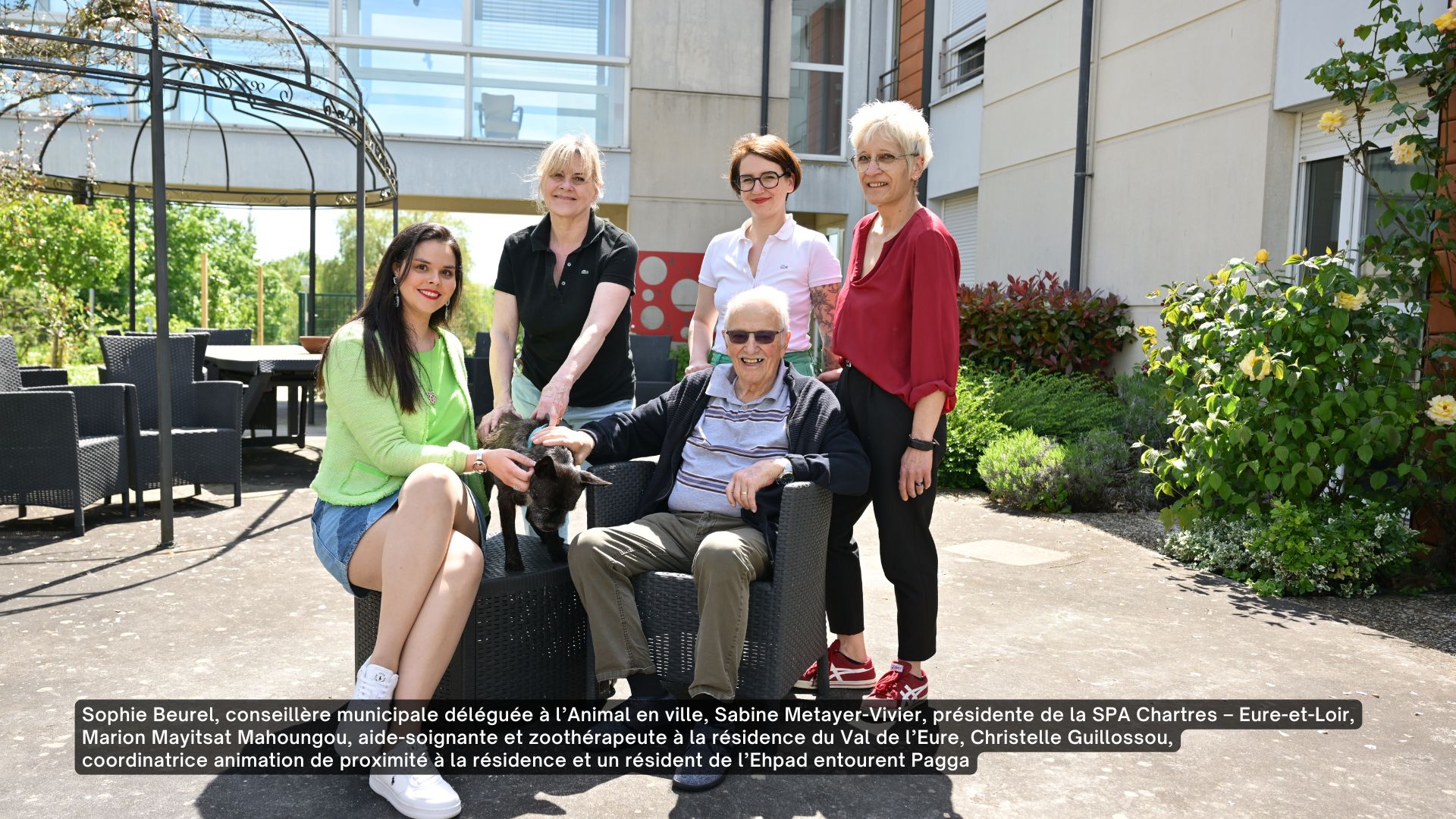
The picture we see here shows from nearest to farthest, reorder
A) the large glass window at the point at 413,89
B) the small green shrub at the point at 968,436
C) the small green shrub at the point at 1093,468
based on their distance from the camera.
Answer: the small green shrub at the point at 1093,468 → the small green shrub at the point at 968,436 → the large glass window at the point at 413,89

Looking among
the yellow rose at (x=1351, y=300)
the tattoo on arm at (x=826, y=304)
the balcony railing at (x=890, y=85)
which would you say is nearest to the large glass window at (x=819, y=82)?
the balcony railing at (x=890, y=85)

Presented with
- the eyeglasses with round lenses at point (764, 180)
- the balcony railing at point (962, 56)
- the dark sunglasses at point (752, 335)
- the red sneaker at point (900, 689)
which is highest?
the balcony railing at point (962, 56)

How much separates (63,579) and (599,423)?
3019 mm

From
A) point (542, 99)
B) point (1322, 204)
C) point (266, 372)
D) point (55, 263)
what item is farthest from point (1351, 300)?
point (55, 263)

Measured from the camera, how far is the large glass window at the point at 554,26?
13.2 meters

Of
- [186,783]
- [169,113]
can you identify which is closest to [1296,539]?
[186,783]

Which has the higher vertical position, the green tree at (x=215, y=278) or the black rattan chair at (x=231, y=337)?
the green tree at (x=215, y=278)

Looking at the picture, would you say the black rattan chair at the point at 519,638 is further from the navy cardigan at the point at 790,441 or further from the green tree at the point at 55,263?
the green tree at the point at 55,263

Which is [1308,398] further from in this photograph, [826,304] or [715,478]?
[715,478]

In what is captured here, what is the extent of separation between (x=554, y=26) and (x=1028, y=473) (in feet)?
30.3

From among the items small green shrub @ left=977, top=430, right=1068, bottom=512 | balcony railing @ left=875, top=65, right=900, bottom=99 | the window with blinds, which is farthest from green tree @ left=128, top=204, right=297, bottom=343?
small green shrub @ left=977, top=430, right=1068, bottom=512

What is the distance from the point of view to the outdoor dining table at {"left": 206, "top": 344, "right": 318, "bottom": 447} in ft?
27.2

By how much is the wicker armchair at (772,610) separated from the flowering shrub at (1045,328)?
20.3 ft

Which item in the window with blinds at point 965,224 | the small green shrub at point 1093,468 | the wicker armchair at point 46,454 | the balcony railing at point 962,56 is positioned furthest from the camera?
the balcony railing at point 962,56
